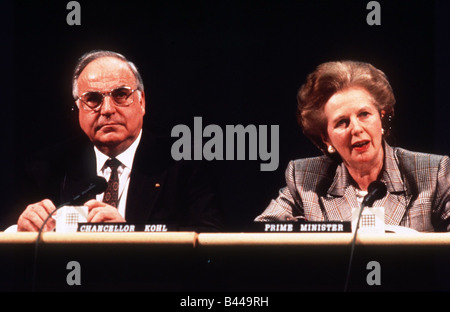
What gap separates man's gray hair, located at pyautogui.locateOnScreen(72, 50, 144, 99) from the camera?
17.6 ft

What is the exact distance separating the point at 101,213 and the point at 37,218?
1.21 ft

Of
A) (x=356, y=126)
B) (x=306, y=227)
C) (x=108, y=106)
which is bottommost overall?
(x=306, y=227)

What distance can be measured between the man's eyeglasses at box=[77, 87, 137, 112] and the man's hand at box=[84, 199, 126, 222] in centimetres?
83

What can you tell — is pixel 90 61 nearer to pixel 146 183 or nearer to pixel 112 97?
pixel 112 97

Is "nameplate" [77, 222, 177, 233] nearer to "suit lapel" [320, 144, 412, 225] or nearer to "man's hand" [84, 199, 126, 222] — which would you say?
"man's hand" [84, 199, 126, 222]

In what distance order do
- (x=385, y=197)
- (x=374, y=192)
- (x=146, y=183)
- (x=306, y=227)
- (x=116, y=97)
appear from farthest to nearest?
(x=116, y=97) → (x=146, y=183) → (x=385, y=197) → (x=374, y=192) → (x=306, y=227)

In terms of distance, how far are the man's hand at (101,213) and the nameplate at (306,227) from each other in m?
0.86

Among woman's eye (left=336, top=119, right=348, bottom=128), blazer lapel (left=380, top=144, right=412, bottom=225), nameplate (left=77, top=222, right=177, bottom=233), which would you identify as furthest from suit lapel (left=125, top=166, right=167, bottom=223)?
blazer lapel (left=380, top=144, right=412, bottom=225)

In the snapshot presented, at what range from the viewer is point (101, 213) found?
14.9 feet

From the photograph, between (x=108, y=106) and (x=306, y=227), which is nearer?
(x=306, y=227)

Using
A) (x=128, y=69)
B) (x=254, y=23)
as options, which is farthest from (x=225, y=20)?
(x=128, y=69)

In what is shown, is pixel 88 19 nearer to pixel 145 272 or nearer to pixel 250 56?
pixel 250 56

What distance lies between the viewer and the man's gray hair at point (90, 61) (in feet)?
17.6

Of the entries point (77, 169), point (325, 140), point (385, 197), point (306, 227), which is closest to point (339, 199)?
point (385, 197)
